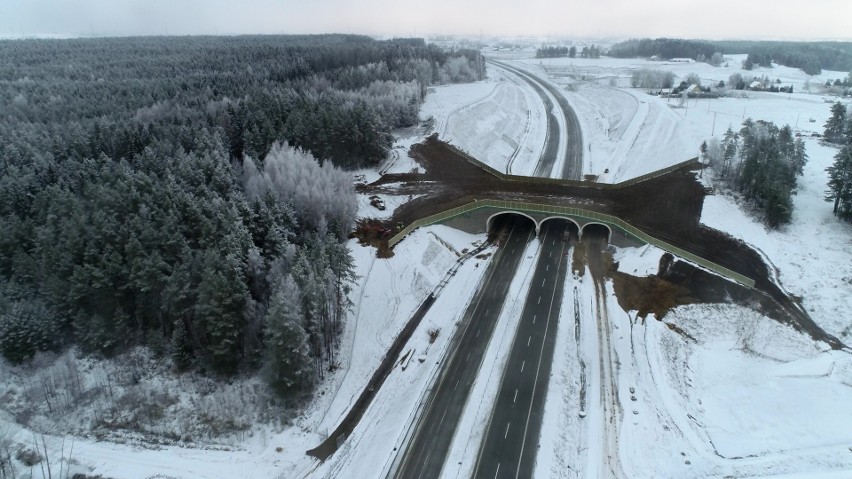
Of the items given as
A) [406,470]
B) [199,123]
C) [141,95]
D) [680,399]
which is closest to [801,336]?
[680,399]

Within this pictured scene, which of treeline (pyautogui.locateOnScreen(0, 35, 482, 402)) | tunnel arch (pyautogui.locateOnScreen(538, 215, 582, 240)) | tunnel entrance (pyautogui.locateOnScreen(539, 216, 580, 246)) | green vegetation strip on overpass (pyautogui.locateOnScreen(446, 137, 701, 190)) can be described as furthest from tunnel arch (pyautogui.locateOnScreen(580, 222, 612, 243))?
treeline (pyautogui.locateOnScreen(0, 35, 482, 402))

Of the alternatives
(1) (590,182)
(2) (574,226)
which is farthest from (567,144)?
(2) (574,226)

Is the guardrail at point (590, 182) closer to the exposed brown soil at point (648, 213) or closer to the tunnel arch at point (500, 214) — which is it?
the exposed brown soil at point (648, 213)

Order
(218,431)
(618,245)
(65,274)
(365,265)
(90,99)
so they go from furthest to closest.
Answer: (90,99)
(618,245)
(365,265)
(65,274)
(218,431)

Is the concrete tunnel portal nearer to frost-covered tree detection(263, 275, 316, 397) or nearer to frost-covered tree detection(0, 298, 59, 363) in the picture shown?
frost-covered tree detection(263, 275, 316, 397)

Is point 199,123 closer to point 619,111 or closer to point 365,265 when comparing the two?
point 365,265
